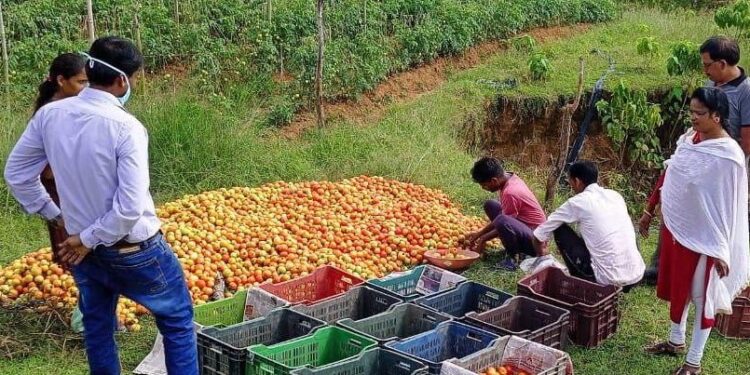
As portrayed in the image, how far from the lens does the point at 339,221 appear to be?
685cm

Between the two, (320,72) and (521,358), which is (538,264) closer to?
(521,358)

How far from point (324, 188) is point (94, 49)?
4104 millimetres

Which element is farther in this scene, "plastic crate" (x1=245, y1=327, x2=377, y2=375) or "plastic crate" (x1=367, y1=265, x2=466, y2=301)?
"plastic crate" (x1=367, y1=265, x2=466, y2=301)

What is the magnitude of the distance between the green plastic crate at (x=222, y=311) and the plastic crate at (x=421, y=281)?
3.00 ft

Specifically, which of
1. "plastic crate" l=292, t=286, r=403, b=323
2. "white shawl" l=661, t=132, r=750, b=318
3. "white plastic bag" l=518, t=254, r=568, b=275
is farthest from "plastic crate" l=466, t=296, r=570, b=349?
"white shawl" l=661, t=132, r=750, b=318

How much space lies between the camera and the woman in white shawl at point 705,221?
447cm

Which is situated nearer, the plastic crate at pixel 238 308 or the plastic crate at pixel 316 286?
the plastic crate at pixel 238 308

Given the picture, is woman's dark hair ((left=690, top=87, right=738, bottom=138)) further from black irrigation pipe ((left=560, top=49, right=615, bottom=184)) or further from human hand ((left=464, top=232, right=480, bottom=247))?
black irrigation pipe ((left=560, top=49, right=615, bottom=184))

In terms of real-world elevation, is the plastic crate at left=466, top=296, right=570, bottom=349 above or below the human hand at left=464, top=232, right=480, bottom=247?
above

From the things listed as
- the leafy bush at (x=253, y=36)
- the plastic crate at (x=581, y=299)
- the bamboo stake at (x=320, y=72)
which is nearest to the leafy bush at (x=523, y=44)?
the leafy bush at (x=253, y=36)

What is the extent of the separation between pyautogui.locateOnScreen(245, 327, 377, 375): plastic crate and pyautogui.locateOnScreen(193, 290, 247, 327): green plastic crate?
72cm

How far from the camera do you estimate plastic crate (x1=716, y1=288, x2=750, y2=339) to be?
5.36 metres

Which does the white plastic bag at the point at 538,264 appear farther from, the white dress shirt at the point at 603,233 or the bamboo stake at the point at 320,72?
the bamboo stake at the point at 320,72

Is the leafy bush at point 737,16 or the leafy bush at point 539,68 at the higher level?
the leafy bush at point 737,16
